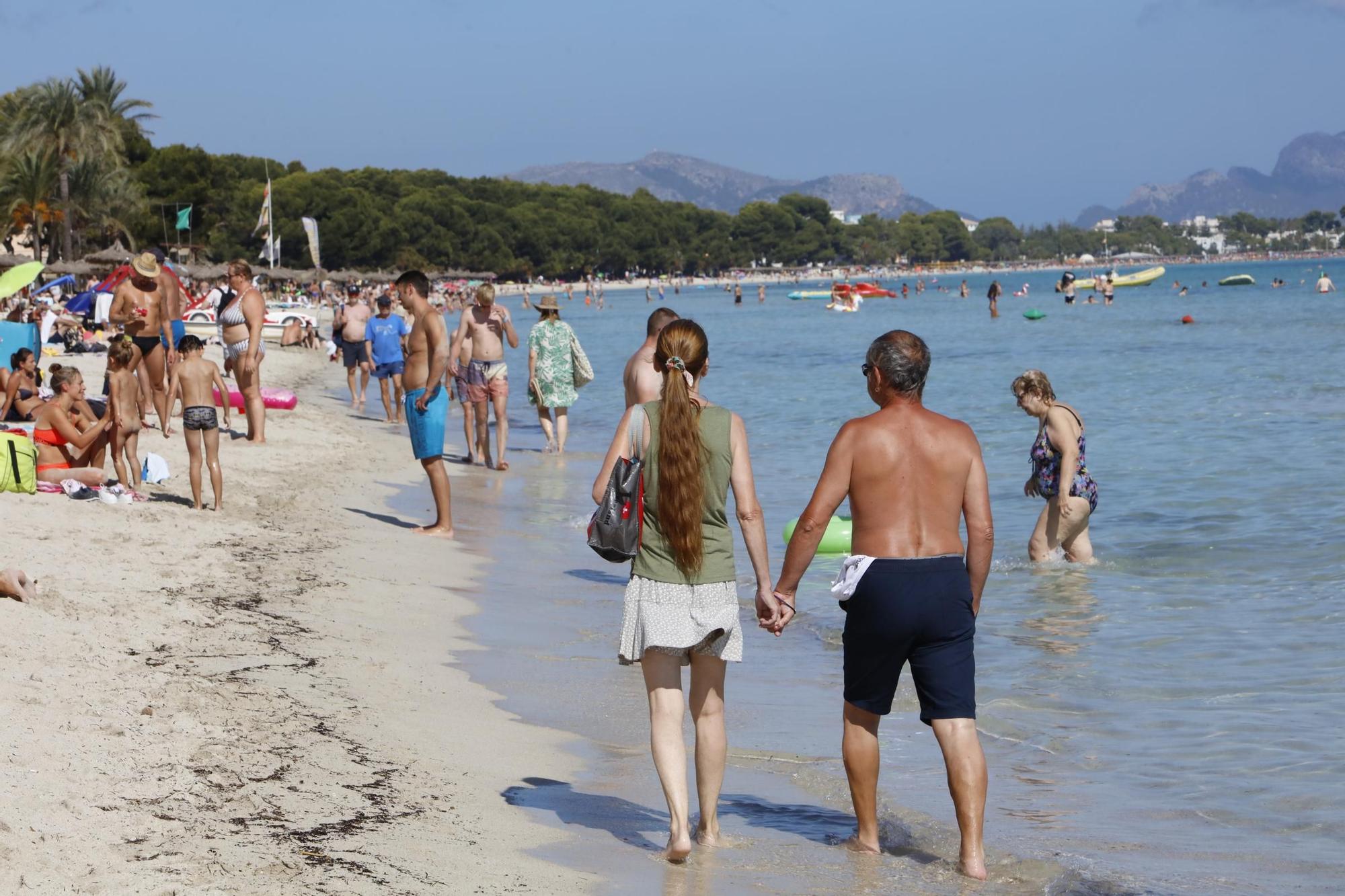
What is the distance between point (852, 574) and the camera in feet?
13.1

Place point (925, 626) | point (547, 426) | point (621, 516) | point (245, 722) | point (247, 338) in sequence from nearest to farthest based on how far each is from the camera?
1. point (925, 626)
2. point (621, 516)
3. point (245, 722)
4. point (247, 338)
5. point (547, 426)

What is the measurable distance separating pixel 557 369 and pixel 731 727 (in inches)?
327

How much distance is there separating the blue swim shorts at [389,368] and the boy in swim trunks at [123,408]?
23.6ft

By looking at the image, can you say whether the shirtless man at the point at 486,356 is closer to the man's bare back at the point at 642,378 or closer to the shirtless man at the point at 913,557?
the man's bare back at the point at 642,378

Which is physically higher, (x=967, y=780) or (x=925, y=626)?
(x=925, y=626)

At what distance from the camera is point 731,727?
228 inches

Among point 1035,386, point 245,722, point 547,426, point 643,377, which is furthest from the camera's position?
point 547,426

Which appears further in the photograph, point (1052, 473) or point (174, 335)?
point (174, 335)

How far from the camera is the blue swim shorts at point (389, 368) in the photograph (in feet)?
56.3

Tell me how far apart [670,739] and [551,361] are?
9768 mm

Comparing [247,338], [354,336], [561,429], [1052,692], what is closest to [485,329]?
[247,338]

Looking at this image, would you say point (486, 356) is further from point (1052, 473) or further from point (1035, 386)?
point (1035, 386)

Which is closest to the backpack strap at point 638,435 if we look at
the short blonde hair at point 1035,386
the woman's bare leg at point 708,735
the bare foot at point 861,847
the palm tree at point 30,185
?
the woman's bare leg at point 708,735

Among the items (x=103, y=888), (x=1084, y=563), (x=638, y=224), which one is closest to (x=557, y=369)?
(x=1084, y=563)
